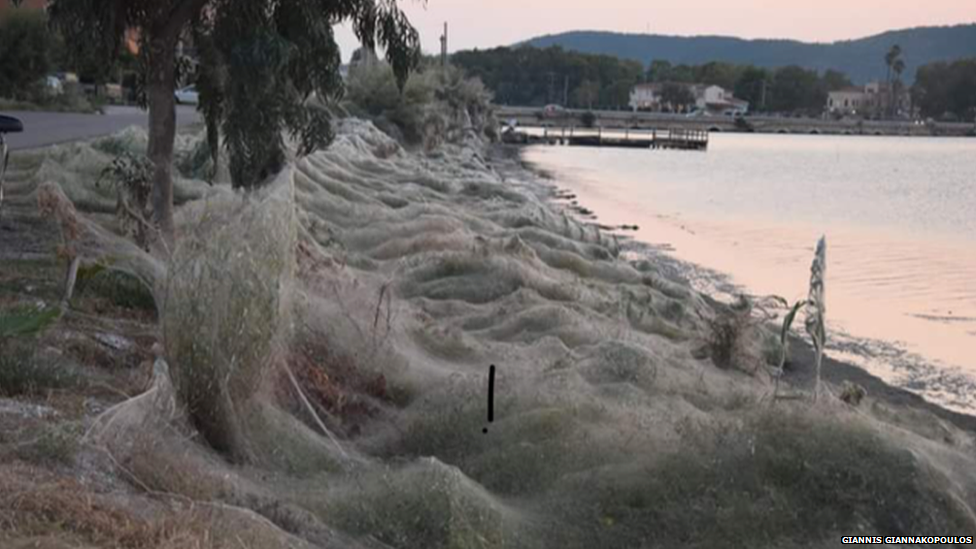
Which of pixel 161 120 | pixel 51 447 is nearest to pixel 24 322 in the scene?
pixel 51 447

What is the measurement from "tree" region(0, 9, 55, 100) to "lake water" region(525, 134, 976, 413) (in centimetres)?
2363

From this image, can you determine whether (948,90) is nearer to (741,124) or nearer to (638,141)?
(741,124)

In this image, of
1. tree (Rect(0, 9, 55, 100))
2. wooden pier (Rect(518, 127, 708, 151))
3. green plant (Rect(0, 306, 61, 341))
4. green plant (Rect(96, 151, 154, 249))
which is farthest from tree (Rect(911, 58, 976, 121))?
green plant (Rect(0, 306, 61, 341))

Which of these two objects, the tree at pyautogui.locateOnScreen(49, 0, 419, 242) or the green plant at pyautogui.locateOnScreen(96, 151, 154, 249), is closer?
the tree at pyautogui.locateOnScreen(49, 0, 419, 242)

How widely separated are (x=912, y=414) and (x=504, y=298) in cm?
472

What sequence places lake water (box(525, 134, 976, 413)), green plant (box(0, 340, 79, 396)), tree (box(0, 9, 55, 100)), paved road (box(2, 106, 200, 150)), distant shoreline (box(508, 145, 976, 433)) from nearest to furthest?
green plant (box(0, 340, 79, 396)), distant shoreline (box(508, 145, 976, 433)), lake water (box(525, 134, 976, 413)), paved road (box(2, 106, 200, 150)), tree (box(0, 9, 55, 100))

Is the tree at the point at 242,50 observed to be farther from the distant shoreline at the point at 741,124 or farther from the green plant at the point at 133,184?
the distant shoreline at the point at 741,124

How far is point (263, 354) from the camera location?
26.0 ft

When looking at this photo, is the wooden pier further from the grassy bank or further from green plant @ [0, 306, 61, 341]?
green plant @ [0, 306, 61, 341]

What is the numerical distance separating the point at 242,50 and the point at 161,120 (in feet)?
4.30

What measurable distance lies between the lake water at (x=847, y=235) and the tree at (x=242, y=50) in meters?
8.96

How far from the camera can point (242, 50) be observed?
12156 mm

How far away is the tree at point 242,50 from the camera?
12.3 metres

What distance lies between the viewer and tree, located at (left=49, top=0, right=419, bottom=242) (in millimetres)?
12344
